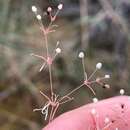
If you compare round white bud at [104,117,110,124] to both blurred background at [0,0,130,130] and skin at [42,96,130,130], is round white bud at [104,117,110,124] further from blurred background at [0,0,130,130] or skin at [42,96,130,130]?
blurred background at [0,0,130,130]

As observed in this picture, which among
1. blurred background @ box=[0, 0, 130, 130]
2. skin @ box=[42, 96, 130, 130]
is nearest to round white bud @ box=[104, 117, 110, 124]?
skin @ box=[42, 96, 130, 130]

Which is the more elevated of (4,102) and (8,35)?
(8,35)

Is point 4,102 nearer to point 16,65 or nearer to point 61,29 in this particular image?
point 16,65

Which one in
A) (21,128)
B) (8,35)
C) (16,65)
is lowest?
(21,128)

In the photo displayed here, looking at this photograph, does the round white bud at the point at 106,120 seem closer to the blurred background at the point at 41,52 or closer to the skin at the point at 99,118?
the skin at the point at 99,118

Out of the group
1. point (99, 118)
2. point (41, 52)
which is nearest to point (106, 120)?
point (99, 118)

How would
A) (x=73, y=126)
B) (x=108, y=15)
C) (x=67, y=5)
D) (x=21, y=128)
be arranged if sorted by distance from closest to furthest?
(x=73, y=126) → (x=21, y=128) → (x=108, y=15) → (x=67, y=5)

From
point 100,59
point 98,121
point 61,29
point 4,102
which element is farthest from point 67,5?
point 98,121
